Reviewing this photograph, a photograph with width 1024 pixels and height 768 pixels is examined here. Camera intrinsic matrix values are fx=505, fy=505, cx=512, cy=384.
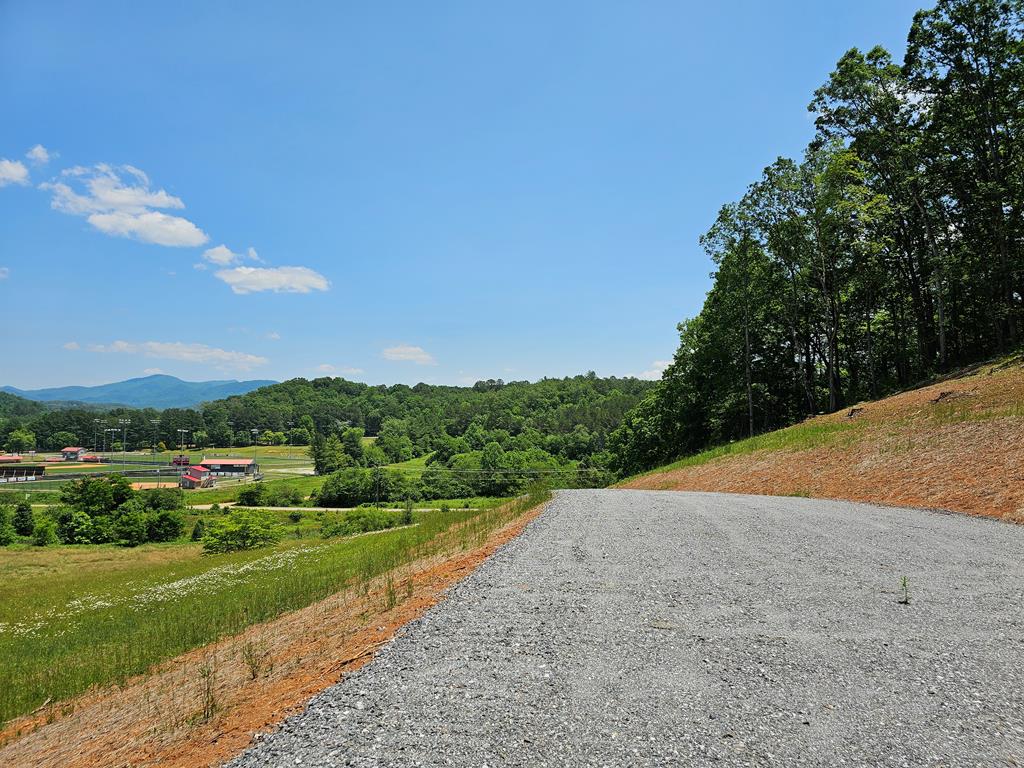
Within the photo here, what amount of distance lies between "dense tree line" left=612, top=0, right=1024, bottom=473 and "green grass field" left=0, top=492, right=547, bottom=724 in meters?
24.6

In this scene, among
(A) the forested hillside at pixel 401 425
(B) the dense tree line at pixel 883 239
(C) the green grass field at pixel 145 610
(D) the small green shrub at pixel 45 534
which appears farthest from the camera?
(A) the forested hillside at pixel 401 425

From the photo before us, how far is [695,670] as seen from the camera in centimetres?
447

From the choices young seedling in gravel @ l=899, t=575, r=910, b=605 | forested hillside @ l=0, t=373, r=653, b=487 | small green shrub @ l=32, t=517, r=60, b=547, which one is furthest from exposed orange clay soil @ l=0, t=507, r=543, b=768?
forested hillside @ l=0, t=373, r=653, b=487

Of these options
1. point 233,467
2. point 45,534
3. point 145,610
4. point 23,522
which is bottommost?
point 45,534

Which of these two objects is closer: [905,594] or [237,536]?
[905,594]

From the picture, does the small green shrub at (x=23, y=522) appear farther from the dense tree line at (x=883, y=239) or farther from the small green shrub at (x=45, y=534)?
the dense tree line at (x=883, y=239)

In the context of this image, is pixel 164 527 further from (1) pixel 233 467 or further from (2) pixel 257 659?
(1) pixel 233 467

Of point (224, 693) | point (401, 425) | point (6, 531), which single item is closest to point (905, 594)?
point (224, 693)

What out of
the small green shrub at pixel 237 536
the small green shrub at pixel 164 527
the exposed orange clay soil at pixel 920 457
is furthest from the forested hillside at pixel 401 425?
the exposed orange clay soil at pixel 920 457

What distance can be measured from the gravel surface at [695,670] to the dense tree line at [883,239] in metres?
26.3

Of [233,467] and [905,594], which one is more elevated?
[905,594]

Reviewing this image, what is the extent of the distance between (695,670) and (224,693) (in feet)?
15.5

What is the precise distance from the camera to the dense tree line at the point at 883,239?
25.6 metres

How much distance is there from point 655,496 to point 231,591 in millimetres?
13821
